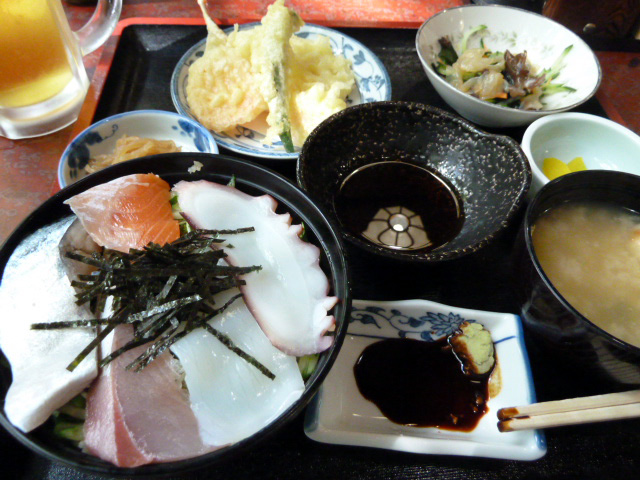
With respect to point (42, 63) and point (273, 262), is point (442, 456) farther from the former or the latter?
point (42, 63)

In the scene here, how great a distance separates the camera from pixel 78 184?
101 centimetres

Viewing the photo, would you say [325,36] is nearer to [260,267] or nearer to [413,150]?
[413,150]

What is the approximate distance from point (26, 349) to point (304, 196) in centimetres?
65

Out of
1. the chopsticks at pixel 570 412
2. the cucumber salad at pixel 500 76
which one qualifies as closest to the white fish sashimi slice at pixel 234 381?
the chopsticks at pixel 570 412

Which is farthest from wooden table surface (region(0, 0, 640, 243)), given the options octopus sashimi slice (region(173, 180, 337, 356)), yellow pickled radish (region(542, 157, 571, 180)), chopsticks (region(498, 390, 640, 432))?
chopsticks (region(498, 390, 640, 432))

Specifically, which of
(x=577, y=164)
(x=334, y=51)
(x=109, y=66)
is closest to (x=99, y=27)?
(x=109, y=66)

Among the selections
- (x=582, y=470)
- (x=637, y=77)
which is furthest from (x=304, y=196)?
(x=637, y=77)

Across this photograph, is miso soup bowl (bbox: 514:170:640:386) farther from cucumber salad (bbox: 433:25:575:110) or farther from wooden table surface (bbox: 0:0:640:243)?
wooden table surface (bbox: 0:0:640:243)

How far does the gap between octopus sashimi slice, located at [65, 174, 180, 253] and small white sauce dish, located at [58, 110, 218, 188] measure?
2.06 ft

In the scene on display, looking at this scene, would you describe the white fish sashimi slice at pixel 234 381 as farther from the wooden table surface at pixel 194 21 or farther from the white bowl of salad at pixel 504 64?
the white bowl of salad at pixel 504 64

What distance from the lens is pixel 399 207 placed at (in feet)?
5.08

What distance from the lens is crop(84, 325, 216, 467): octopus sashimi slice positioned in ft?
2.39

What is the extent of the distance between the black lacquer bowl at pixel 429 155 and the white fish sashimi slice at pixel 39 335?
73 centimetres

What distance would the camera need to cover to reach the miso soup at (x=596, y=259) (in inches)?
47.4
